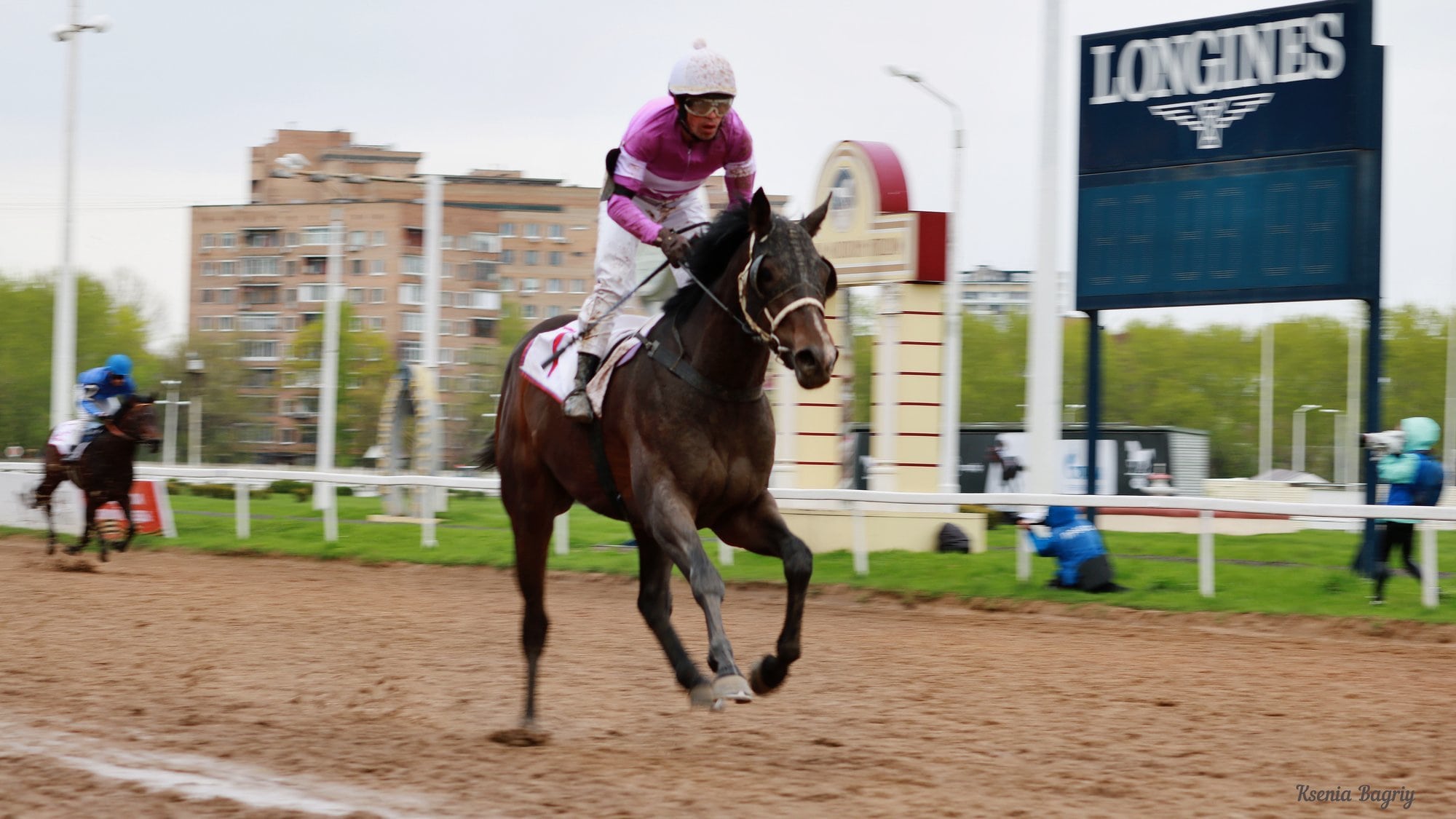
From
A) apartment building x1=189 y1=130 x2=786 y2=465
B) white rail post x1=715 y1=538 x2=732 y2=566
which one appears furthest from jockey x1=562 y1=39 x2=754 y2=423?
apartment building x1=189 y1=130 x2=786 y2=465

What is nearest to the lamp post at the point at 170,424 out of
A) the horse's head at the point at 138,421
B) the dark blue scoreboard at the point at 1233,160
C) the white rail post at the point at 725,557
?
the horse's head at the point at 138,421

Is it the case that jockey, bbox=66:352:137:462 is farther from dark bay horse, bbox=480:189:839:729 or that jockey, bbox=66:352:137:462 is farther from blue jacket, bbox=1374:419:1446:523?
blue jacket, bbox=1374:419:1446:523

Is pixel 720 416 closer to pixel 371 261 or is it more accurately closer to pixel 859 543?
pixel 859 543

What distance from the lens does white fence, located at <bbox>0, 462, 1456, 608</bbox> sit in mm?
11852

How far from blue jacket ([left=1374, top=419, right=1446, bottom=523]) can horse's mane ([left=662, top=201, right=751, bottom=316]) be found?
8786mm

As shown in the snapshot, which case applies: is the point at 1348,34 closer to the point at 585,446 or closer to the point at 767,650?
Result: the point at 767,650

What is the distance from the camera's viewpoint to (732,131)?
6.41 m

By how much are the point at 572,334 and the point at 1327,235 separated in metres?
8.43

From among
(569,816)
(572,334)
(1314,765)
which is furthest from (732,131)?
(1314,765)

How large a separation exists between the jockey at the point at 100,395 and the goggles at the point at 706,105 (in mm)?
12044

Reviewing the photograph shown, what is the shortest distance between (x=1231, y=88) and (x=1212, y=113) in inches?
10.6

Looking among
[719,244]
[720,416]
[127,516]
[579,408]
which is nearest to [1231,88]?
[719,244]
